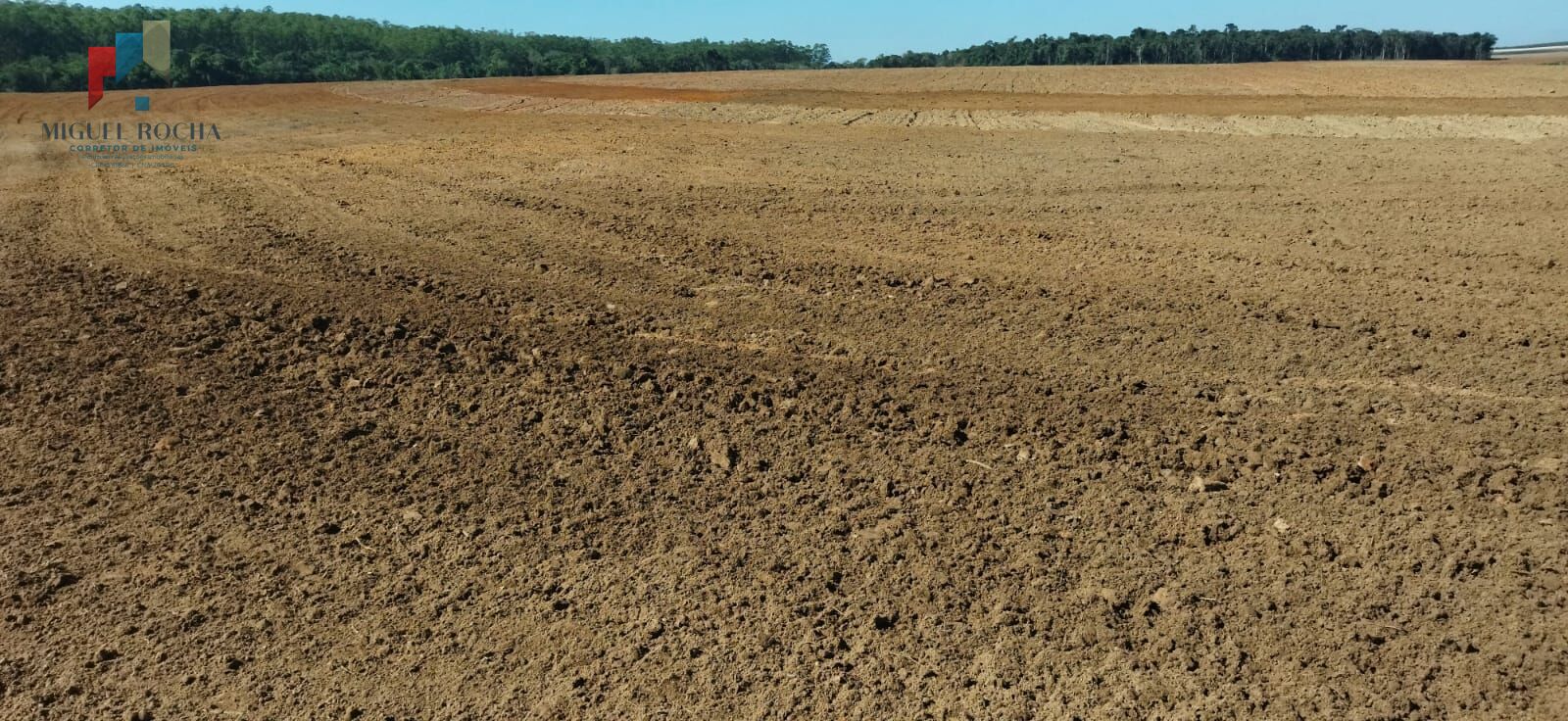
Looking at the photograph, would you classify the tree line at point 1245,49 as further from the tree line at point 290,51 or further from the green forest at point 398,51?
the tree line at point 290,51

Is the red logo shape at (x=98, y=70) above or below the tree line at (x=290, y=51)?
below

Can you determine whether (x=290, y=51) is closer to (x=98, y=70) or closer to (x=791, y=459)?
(x=98, y=70)

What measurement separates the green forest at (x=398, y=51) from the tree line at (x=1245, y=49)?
0.09 metres

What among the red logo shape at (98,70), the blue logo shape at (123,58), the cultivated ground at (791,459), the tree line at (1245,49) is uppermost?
the tree line at (1245,49)

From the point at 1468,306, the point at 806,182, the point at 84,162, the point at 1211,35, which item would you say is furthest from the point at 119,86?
the point at 1211,35

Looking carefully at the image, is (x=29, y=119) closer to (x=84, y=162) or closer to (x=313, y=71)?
(x=84, y=162)

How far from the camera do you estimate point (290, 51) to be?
68.4 m

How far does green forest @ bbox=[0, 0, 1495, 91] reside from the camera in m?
49.0

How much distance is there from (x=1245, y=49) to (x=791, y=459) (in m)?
71.6

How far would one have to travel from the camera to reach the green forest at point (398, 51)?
49031mm

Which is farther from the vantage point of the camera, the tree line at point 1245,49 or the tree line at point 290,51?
the tree line at point 1245,49

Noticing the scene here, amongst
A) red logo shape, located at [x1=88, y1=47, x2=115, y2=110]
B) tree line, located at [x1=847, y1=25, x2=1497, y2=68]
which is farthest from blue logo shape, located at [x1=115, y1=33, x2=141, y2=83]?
tree line, located at [x1=847, y1=25, x2=1497, y2=68]

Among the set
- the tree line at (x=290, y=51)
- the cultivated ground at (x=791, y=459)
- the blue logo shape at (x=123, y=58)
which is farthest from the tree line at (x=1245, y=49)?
the cultivated ground at (x=791, y=459)

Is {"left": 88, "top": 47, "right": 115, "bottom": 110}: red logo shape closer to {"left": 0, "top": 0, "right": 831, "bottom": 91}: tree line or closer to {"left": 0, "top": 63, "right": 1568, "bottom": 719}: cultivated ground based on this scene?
{"left": 0, "top": 0, "right": 831, "bottom": 91}: tree line
